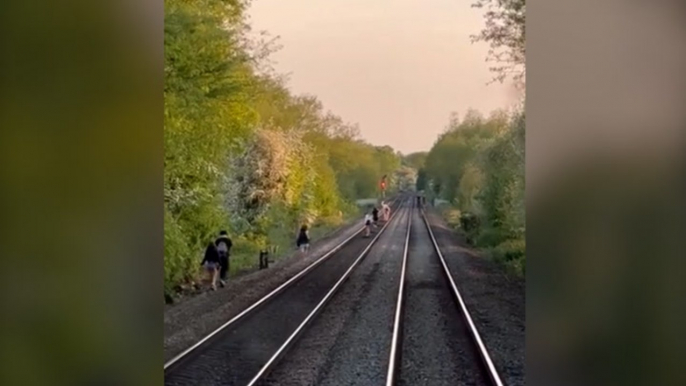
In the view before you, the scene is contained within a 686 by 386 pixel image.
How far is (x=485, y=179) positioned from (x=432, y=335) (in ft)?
1.56

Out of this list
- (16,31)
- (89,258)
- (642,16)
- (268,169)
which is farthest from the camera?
(268,169)

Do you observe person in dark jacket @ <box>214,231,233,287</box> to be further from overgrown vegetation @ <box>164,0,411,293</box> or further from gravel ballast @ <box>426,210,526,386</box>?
gravel ballast @ <box>426,210,526,386</box>

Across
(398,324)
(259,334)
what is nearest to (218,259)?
(259,334)

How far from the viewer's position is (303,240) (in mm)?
2260

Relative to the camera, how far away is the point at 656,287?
70.2 inches

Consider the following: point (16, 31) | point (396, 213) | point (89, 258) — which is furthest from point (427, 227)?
point (16, 31)

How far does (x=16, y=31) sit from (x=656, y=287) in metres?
1.74

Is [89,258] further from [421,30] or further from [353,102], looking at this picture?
[421,30]

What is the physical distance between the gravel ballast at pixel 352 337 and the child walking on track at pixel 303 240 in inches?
6.7

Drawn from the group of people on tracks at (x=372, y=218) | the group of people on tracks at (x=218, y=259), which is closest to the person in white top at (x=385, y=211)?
the group of people on tracks at (x=372, y=218)

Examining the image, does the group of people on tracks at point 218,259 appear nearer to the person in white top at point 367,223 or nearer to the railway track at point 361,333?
the railway track at point 361,333

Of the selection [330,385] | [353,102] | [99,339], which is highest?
[353,102]

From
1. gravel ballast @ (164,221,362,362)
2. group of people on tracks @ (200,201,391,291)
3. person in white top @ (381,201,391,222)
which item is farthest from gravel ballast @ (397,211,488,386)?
group of people on tracks @ (200,201,391,291)

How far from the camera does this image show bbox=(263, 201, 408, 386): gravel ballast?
2057 millimetres
